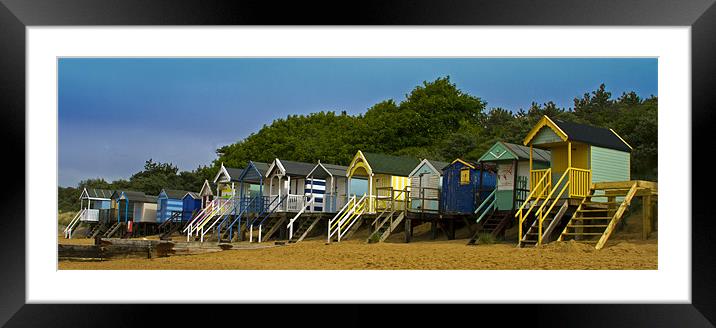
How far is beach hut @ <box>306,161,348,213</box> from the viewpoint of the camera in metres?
27.1

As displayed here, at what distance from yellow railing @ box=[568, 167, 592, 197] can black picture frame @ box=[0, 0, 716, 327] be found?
8.51 meters

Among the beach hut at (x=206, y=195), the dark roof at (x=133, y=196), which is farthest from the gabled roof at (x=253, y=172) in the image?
the dark roof at (x=133, y=196)

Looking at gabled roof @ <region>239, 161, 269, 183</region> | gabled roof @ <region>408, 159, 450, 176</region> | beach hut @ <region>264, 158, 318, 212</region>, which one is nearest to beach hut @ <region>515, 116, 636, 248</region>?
gabled roof @ <region>408, 159, 450, 176</region>

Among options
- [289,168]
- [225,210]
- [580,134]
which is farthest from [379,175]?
[580,134]

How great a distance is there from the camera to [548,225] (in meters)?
18.1

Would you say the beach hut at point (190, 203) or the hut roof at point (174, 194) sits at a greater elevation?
the hut roof at point (174, 194)

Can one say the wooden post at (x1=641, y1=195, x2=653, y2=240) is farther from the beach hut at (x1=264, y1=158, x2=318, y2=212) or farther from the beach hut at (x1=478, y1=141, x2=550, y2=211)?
the beach hut at (x1=264, y1=158, x2=318, y2=212)

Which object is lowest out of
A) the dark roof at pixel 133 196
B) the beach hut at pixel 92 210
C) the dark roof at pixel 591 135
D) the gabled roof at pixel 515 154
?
the beach hut at pixel 92 210

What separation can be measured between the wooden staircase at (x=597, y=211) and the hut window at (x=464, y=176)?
4.13 metres

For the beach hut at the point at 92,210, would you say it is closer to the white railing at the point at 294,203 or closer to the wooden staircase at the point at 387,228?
the white railing at the point at 294,203

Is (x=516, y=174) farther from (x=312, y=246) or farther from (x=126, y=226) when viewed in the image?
(x=126, y=226)

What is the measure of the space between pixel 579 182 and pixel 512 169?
3.09 m

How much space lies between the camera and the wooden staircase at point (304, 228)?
972 inches
